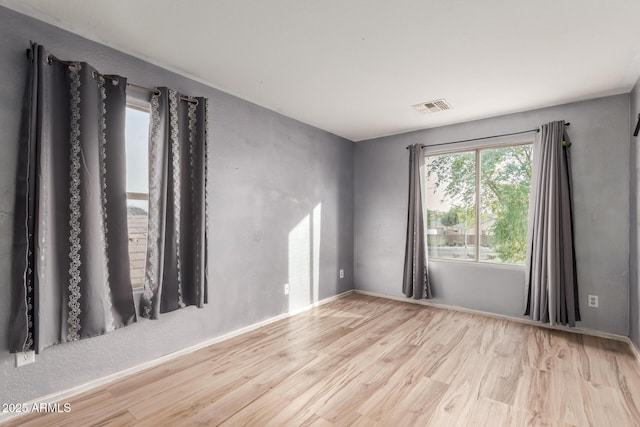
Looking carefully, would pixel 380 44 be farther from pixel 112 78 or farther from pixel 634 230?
pixel 634 230

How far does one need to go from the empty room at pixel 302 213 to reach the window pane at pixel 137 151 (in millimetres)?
16

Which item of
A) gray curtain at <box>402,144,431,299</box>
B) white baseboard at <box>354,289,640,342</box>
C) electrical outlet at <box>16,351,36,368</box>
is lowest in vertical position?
white baseboard at <box>354,289,640,342</box>

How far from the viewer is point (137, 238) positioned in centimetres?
245

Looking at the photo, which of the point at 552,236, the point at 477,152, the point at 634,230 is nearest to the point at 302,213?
the point at 477,152

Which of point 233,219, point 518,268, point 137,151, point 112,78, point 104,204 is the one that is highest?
point 112,78

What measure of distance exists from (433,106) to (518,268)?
6.83 ft

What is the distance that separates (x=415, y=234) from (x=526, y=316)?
151 centimetres

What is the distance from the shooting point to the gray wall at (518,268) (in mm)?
3039

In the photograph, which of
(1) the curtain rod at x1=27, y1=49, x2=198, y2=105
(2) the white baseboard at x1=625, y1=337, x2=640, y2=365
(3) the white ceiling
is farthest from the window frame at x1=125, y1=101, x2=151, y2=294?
(2) the white baseboard at x1=625, y1=337, x2=640, y2=365

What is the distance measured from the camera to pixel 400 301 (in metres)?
4.38

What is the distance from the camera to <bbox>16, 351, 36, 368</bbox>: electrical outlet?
1846 mm

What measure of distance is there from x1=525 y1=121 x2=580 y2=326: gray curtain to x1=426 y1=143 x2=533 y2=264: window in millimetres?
238

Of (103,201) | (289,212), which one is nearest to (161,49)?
(103,201)

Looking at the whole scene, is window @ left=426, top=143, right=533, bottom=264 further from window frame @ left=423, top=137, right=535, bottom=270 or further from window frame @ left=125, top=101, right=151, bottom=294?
window frame @ left=125, top=101, right=151, bottom=294
